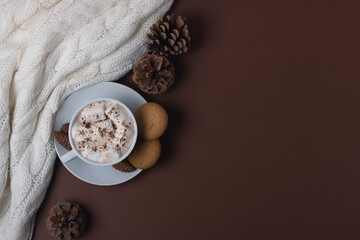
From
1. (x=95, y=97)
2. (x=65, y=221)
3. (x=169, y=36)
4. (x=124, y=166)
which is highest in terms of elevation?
(x=169, y=36)

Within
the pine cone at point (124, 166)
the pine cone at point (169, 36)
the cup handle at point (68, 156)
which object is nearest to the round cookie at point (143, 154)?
the pine cone at point (124, 166)

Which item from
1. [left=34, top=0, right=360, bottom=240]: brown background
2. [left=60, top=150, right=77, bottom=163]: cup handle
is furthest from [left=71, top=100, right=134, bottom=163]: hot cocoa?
[left=34, top=0, right=360, bottom=240]: brown background

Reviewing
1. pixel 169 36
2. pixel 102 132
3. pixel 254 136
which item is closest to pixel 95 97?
pixel 102 132

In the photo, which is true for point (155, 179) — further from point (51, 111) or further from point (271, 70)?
point (271, 70)

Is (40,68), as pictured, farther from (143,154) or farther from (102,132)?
(143,154)

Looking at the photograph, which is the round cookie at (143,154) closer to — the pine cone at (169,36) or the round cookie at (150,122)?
the round cookie at (150,122)
